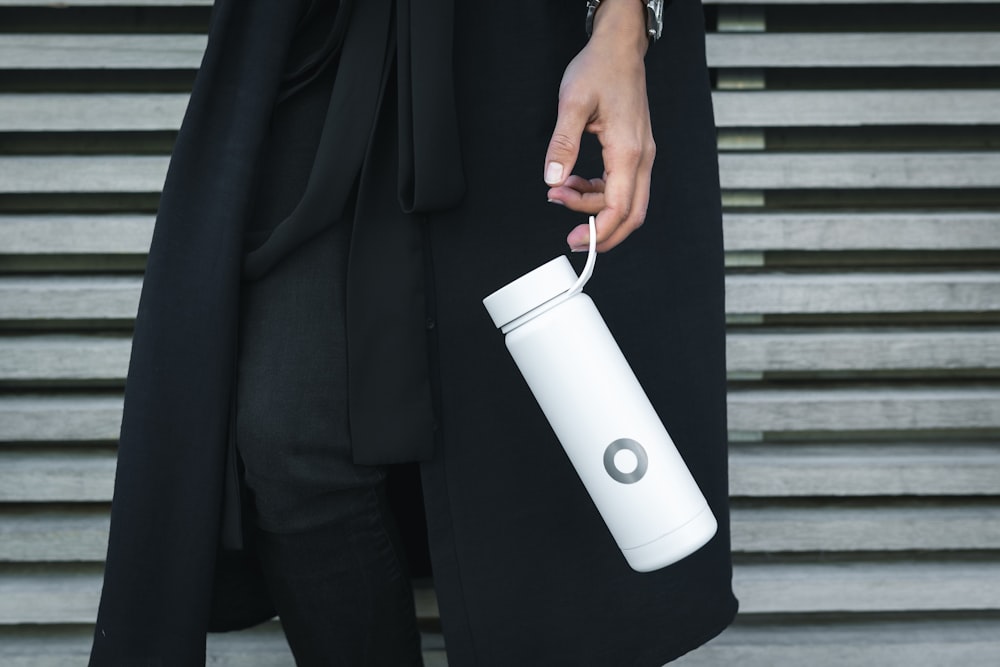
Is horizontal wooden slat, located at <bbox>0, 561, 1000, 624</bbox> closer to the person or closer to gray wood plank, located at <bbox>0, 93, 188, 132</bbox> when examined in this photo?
the person

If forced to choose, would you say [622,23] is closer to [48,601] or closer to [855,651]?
[855,651]

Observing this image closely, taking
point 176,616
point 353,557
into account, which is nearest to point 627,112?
point 353,557

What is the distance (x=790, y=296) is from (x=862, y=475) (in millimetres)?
411

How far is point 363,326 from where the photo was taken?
0.96 metres

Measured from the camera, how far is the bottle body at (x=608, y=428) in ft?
2.72

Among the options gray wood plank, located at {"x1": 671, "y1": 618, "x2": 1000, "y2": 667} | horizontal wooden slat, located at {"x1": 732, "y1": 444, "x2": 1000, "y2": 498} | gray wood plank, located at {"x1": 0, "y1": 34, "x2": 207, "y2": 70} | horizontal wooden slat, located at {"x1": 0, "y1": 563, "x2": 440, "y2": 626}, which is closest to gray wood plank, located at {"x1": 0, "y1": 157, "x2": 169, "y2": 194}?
gray wood plank, located at {"x1": 0, "y1": 34, "x2": 207, "y2": 70}

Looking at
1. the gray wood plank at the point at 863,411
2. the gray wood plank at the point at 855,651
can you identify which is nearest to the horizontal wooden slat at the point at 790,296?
the gray wood plank at the point at 863,411

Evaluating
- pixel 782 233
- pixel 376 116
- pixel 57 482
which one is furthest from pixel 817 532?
pixel 57 482

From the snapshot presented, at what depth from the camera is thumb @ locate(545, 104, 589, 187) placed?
0.82 meters

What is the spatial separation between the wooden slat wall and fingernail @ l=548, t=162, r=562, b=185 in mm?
1005

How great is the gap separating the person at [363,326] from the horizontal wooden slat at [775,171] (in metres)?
0.74

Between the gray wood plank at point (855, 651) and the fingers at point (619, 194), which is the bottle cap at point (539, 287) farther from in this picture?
the gray wood plank at point (855, 651)

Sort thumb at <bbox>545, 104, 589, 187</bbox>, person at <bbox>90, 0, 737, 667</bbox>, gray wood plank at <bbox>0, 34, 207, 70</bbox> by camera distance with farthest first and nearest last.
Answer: gray wood plank at <bbox>0, 34, 207, 70</bbox>
person at <bbox>90, 0, 737, 667</bbox>
thumb at <bbox>545, 104, 589, 187</bbox>

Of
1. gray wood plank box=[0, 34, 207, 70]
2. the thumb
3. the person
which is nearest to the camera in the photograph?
the thumb
